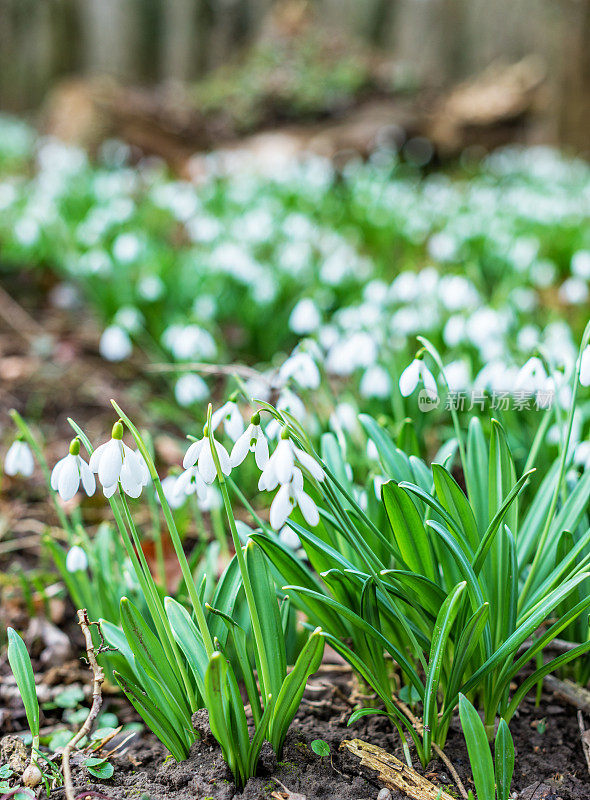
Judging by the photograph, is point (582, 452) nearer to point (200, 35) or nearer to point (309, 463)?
point (309, 463)

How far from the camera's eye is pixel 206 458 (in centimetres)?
112

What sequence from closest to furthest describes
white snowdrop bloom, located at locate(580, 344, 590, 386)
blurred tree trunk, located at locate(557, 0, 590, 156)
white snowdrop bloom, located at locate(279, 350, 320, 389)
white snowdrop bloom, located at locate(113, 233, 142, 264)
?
1. white snowdrop bloom, located at locate(580, 344, 590, 386)
2. white snowdrop bloom, located at locate(279, 350, 320, 389)
3. white snowdrop bloom, located at locate(113, 233, 142, 264)
4. blurred tree trunk, located at locate(557, 0, 590, 156)

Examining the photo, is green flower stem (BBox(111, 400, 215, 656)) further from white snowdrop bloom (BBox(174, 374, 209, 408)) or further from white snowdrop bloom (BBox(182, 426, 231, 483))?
white snowdrop bloom (BBox(174, 374, 209, 408))

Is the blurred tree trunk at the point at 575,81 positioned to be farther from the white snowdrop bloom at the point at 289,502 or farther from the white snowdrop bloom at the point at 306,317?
the white snowdrop bloom at the point at 289,502

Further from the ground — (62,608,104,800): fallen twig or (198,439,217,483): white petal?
(198,439,217,483): white petal

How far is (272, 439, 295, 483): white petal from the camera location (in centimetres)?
106

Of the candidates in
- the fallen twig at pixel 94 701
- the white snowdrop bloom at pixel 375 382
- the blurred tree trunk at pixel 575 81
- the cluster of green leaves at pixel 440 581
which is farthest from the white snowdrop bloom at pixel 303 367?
the blurred tree trunk at pixel 575 81

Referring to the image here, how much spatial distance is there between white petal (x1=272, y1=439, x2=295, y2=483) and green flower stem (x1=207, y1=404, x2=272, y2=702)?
0.31ft

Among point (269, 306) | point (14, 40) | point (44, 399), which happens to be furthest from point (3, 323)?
point (14, 40)

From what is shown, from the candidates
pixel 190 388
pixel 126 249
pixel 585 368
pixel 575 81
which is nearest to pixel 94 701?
pixel 585 368

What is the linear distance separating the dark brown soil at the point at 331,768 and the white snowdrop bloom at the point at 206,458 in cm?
53

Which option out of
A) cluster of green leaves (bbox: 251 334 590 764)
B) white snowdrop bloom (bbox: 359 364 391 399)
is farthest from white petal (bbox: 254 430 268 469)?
white snowdrop bloom (bbox: 359 364 391 399)

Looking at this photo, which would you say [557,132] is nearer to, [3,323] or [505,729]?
[3,323]

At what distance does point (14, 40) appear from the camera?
1149 cm
